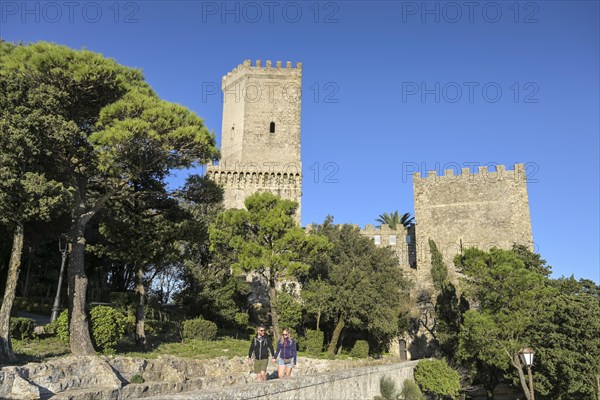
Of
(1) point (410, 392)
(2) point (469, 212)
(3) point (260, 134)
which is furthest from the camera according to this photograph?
(3) point (260, 134)

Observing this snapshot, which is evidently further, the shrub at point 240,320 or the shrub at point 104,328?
the shrub at point 240,320

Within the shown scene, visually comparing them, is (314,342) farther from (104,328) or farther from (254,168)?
(254,168)

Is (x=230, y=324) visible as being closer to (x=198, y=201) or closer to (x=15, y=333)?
(x=198, y=201)

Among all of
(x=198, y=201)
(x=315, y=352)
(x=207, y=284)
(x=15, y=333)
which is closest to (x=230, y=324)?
(x=207, y=284)

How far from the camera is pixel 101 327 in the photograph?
14641 mm

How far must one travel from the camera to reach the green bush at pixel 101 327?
1430cm

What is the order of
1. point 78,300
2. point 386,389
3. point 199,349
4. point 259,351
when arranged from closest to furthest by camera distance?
point 259,351
point 386,389
point 78,300
point 199,349

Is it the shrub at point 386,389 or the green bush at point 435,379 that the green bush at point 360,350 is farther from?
the shrub at point 386,389

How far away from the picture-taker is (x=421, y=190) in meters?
36.7

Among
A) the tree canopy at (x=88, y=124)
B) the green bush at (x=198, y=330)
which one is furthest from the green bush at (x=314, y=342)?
the tree canopy at (x=88, y=124)

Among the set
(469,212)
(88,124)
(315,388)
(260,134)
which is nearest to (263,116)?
(260,134)

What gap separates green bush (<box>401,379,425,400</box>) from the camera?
54.0ft

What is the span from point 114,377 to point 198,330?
9.82m

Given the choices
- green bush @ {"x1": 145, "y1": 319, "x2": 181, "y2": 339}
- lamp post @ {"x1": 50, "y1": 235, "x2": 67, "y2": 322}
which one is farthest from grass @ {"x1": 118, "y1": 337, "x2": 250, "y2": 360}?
lamp post @ {"x1": 50, "y1": 235, "x2": 67, "y2": 322}
